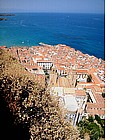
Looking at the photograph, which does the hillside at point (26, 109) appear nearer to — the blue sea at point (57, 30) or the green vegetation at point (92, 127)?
Answer: the green vegetation at point (92, 127)

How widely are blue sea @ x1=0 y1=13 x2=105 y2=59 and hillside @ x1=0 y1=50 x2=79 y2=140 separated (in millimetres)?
177

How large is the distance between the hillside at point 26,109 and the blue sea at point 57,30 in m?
0.18

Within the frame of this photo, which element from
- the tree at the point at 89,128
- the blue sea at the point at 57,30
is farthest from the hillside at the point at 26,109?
the blue sea at the point at 57,30

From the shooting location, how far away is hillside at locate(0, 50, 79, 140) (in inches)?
84.7

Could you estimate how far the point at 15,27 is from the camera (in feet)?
7.40

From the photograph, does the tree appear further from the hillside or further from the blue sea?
the blue sea

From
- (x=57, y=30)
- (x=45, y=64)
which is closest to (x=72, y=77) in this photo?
(x=45, y=64)

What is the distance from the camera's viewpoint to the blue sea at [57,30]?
2.04 metres

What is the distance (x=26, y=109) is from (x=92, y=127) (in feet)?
1.66

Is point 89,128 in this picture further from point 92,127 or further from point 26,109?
point 26,109

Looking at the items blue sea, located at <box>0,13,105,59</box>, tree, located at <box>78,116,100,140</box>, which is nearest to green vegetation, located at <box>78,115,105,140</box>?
tree, located at <box>78,116,100,140</box>
